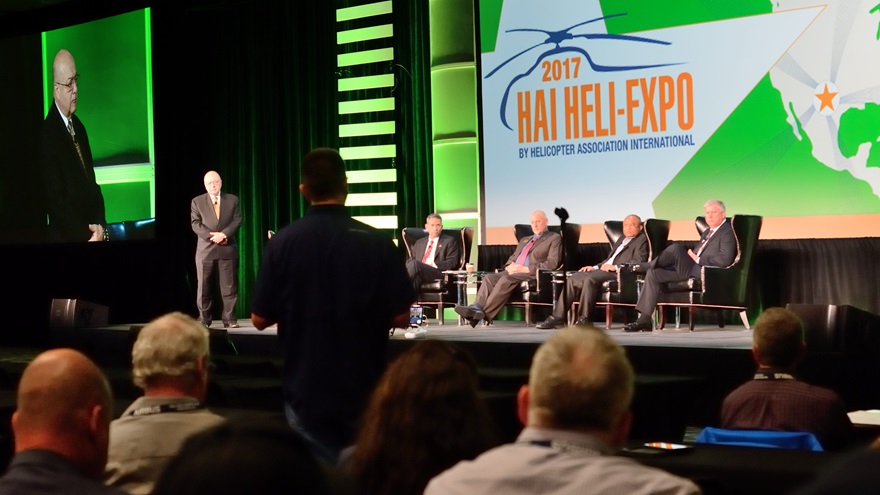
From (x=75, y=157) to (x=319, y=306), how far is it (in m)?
8.36

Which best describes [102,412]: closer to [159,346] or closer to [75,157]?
[159,346]

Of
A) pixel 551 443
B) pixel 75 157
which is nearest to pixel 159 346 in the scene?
pixel 551 443

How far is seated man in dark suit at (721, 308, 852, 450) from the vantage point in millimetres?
2900

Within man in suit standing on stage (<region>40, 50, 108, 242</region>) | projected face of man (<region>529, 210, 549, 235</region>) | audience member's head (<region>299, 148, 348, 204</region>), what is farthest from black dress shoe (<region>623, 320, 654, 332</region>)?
man in suit standing on stage (<region>40, 50, 108, 242</region>)

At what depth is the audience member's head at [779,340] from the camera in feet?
10.0

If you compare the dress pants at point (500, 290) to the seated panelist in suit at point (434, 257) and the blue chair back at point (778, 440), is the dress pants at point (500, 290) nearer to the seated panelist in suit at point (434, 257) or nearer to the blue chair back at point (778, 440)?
the seated panelist in suit at point (434, 257)

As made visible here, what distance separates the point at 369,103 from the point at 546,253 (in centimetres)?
284

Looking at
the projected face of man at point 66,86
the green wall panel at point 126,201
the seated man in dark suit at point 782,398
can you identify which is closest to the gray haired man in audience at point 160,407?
the seated man in dark suit at point 782,398

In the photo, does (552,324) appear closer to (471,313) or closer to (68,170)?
(471,313)

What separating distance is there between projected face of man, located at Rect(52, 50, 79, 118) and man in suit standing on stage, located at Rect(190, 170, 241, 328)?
226 centimetres

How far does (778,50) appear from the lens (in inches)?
303

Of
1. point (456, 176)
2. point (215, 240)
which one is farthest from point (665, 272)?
point (215, 240)

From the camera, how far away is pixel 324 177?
2768mm

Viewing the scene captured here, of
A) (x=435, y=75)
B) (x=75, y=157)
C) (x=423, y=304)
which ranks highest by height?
(x=435, y=75)
